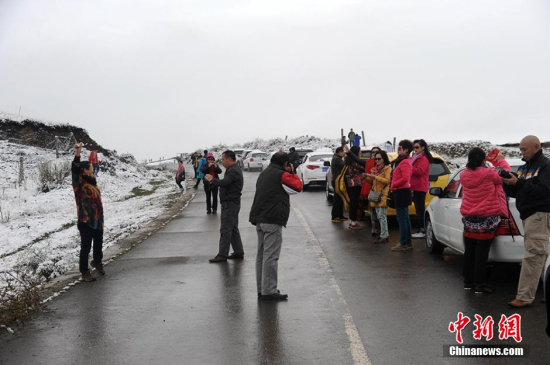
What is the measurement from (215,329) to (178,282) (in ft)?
8.49

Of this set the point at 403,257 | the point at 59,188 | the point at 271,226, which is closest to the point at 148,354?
the point at 271,226

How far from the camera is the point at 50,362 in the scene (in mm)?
5473

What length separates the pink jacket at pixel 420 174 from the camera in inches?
456

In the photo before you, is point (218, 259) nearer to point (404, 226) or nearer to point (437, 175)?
point (404, 226)

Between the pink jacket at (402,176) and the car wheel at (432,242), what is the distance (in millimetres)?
753

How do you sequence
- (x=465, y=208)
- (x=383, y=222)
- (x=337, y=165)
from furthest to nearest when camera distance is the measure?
(x=337, y=165), (x=383, y=222), (x=465, y=208)

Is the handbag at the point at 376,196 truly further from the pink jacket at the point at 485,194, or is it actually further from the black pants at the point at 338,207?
the pink jacket at the point at 485,194

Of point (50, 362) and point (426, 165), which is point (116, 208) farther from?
point (50, 362)

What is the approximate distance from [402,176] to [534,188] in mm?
4174

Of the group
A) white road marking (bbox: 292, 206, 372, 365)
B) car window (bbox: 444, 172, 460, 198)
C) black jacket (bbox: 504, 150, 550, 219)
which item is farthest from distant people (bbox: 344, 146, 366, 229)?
black jacket (bbox: 504, 150, 550, 219)

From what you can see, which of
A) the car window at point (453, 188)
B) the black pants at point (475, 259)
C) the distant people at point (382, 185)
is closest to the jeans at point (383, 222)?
the distant people at point (382, 185)

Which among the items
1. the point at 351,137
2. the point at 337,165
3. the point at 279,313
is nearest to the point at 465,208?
the point at 279,313

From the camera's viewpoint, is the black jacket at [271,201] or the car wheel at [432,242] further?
the car wheel at [432,242]

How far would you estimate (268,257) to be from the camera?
768 centimetres
